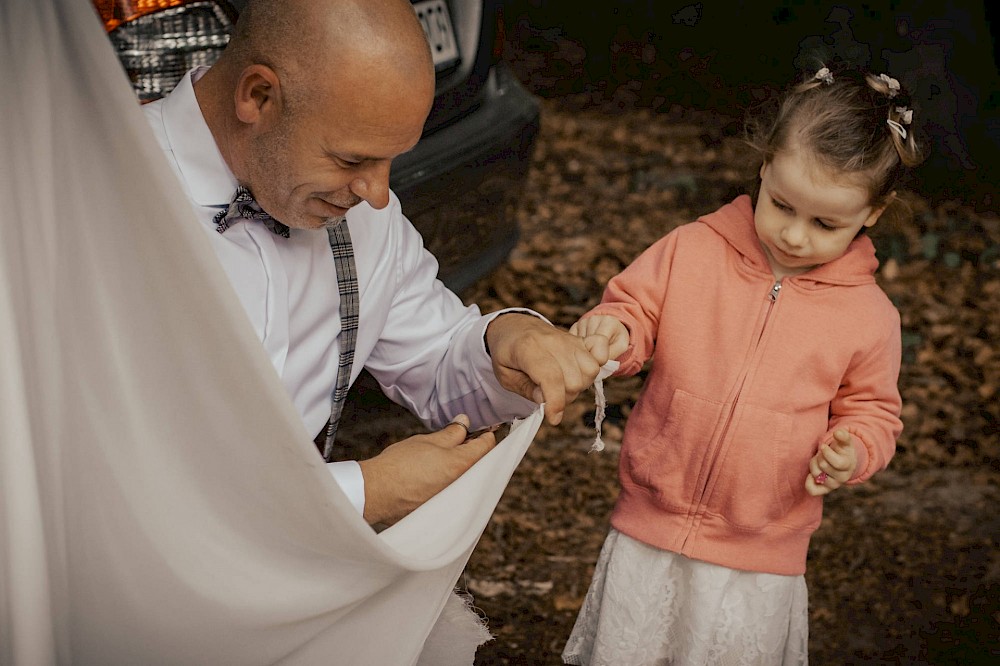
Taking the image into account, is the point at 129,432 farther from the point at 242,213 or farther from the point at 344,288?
the point at 344,288

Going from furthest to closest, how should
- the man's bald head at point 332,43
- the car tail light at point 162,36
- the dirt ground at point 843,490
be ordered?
the dirt ground at point 843,490
the car tail light at point 162,36
the man's bald head at point 332,43

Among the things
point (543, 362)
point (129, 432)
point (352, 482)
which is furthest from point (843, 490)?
point (129, 432)

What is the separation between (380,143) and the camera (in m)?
1.94

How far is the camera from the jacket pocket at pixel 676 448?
229 centimetres

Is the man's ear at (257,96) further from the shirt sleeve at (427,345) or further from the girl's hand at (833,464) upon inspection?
the girl's hand at (833,464)

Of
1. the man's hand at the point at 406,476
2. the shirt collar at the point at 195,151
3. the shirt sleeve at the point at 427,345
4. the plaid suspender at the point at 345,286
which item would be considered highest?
the shirt collar at the point at 195,151

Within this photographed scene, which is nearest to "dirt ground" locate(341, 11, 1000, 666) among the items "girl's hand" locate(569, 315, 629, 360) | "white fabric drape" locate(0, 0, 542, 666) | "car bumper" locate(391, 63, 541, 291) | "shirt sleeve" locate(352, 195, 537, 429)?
"car bumper" locate(391, 63, 541, 291)

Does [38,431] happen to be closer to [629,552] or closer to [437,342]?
[437,342]

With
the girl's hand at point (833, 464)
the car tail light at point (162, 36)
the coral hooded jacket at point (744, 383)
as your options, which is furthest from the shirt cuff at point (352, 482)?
the car tail light at point (162, 36)

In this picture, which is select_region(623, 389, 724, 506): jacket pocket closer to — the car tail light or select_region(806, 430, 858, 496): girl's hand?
select_region(806, 430, 858, 496): girl's hand

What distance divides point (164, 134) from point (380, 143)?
46cm

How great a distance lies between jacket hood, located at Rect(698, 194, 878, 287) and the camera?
226 centimetres

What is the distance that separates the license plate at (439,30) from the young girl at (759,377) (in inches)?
42.2

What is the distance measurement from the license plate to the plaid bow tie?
1083 millimetres
